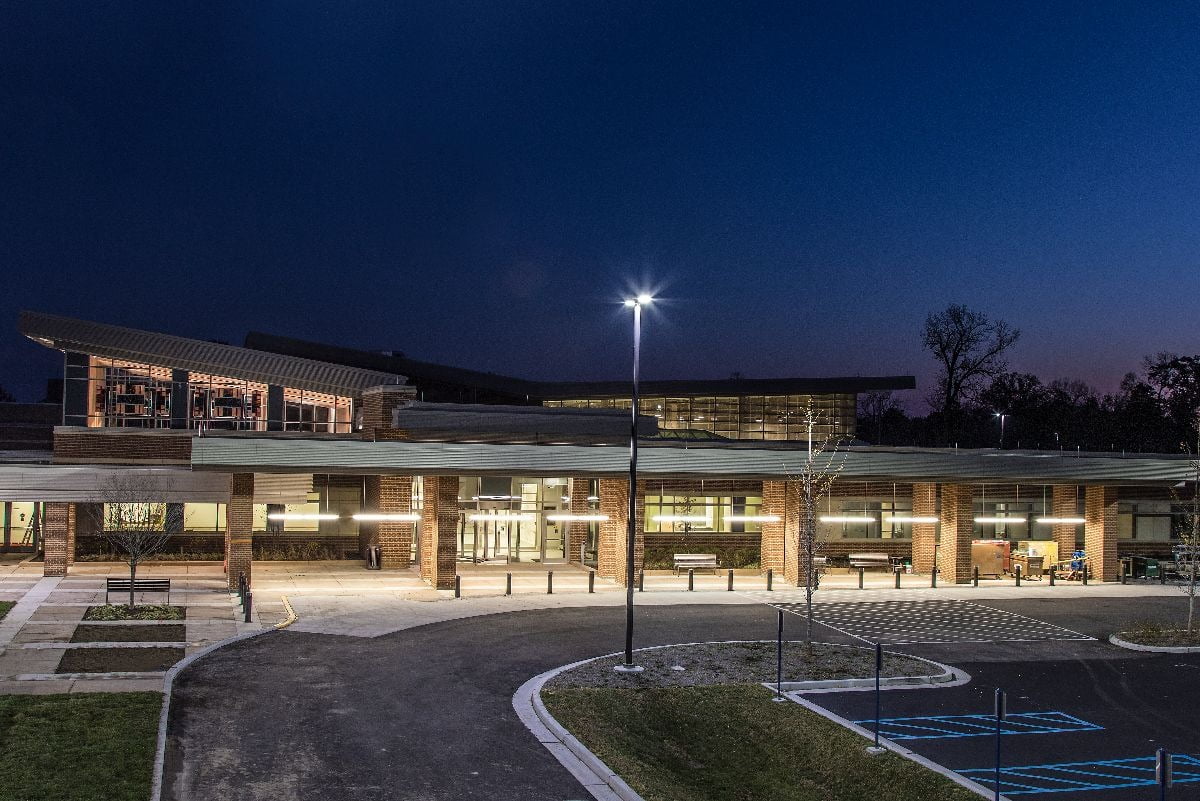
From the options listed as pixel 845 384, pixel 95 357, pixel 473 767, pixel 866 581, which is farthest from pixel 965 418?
pixel 473 767

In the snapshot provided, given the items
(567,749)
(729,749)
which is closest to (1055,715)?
(729,749)

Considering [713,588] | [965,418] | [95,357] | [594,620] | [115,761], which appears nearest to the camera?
[115,761]

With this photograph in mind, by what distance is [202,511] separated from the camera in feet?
127

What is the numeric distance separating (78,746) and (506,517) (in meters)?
26.0

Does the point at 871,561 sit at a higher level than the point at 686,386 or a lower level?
lower

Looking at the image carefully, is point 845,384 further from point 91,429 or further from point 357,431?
point 91,429

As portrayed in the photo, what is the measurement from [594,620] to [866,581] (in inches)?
567

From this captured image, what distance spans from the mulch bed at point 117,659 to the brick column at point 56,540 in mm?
13452

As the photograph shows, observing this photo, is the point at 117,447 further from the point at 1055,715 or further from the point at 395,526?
the point at 1055,715

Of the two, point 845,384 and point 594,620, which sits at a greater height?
point 845,384

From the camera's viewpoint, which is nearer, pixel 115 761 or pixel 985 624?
pixel 115 761

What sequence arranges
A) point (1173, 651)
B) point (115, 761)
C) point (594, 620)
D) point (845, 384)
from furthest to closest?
point (845, 384), point (594, 620), point (1173, 651), point (115, 761)

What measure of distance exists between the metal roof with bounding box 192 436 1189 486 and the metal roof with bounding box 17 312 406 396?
775 cm

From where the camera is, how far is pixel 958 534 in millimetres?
38188
